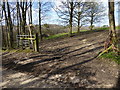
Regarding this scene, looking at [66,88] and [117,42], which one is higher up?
[117,42]

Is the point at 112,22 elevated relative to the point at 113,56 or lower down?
elevated

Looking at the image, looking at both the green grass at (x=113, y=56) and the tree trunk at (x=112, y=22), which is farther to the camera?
the tree trunk at (x=112, y=22)

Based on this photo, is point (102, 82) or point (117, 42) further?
point (117, 42)

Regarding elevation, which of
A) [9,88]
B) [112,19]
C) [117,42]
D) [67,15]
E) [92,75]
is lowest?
[9,88]

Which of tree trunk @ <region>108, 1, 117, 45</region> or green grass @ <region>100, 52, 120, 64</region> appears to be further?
tree trunk @ <region>108, 1, 117, 45</region>

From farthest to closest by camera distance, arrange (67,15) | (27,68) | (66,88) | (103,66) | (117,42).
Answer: (67,15), (117,42), (27,68), (103,66), (66,88)

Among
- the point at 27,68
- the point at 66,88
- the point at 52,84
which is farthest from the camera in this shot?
the point at 27,68

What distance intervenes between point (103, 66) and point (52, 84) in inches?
99.3

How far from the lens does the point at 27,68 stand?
513 centimetres

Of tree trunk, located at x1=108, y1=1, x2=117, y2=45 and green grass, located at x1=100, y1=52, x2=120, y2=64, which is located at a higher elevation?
tree trunk, located at x1=108, y1=1, x2=117, y2=45

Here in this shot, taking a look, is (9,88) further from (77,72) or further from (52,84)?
(77,72)

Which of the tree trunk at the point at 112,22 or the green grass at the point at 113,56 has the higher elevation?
the tree trunk at the point at 112,22

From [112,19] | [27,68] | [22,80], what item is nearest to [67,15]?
[112,19]

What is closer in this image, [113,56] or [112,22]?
[113,56]
